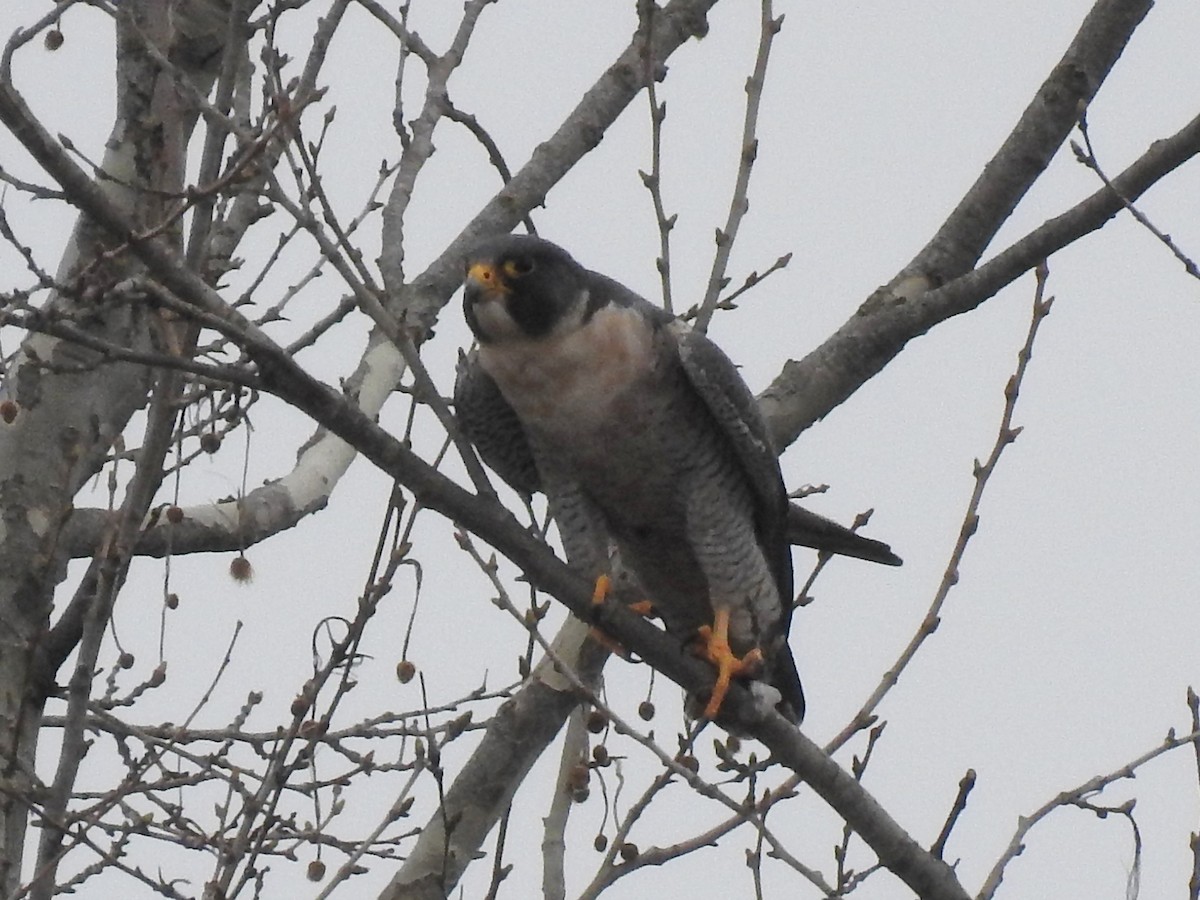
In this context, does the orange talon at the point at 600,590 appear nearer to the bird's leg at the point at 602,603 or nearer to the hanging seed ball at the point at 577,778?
the bird's leg at the point at 602,603

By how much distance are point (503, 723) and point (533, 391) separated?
93cm

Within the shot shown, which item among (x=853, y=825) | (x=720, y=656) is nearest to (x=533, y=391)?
(x=720, y=656)

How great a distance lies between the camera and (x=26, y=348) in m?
4.54

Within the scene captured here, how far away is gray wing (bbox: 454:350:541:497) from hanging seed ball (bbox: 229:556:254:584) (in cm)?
75

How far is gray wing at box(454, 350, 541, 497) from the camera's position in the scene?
4812 millimetres

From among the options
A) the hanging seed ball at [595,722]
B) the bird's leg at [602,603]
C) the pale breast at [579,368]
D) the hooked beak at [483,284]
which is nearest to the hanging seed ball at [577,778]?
the hanging seed ball at [595,722]

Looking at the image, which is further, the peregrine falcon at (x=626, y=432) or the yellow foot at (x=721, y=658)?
the peregrine falcon at (x=626, y=432)

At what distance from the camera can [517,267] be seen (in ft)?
14.8

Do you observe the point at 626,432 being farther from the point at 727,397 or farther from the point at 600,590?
the point at 600,590

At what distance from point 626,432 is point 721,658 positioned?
0.69 meters

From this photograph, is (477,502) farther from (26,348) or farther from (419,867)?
(26,348)

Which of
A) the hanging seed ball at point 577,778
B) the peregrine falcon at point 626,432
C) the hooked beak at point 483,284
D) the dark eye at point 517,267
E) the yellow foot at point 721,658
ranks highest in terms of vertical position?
the dark eye at point 517,267

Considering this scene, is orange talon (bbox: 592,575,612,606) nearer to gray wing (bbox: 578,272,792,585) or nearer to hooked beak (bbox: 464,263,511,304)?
gray wing (bbox: 578,272,792,585)

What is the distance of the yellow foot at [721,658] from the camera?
408 cm
